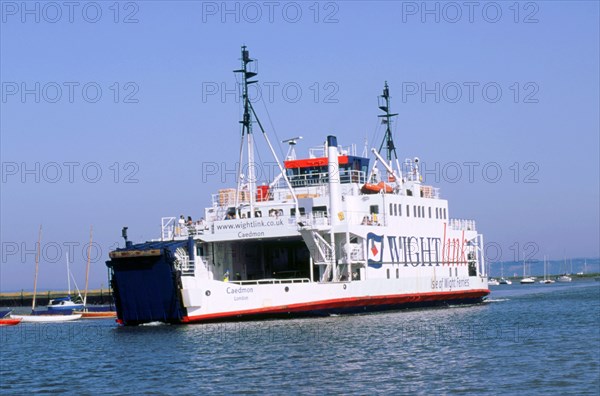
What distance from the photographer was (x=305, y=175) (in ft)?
154

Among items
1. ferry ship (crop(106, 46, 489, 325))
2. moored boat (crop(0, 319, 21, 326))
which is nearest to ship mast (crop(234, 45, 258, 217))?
ferry ship (crop(106, 46, 489, 325))

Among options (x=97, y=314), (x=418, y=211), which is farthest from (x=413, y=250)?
(x=97, y=314)

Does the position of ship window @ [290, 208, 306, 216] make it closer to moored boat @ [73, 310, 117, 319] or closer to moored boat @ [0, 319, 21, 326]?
moored boat @ [0, 319, 21, 326]

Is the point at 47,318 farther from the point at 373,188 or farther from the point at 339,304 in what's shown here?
the point at 339,304

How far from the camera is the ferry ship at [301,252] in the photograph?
124 feet

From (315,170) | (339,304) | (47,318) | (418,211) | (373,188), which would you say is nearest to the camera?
(339,304)

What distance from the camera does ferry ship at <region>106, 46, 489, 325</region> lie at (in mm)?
37844

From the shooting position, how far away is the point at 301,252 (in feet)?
158

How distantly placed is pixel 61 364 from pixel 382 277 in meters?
19.0

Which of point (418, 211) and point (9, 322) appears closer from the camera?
point (418, 211)

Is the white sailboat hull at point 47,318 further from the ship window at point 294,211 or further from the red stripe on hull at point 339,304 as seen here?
the red stripe on hull at point 339,304

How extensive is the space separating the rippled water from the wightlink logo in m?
4.01

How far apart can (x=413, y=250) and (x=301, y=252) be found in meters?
5.71

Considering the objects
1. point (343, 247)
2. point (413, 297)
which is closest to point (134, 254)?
point (343, 247)
